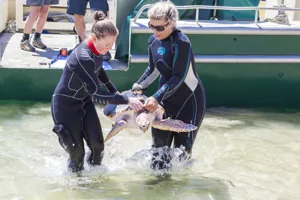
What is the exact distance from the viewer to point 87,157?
16.8ft

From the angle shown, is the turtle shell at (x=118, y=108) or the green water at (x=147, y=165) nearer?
the turtle shell at (x=118, y=108)

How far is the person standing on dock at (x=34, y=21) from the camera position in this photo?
8.05 meters

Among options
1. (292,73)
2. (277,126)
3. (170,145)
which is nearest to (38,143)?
(170,145)

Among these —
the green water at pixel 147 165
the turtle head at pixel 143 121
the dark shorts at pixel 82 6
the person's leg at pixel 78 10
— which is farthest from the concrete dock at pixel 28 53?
the turtle head at pixel 143 121

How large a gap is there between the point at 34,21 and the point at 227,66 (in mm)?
2800

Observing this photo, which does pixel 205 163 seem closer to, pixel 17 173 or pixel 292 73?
pixel 17 173

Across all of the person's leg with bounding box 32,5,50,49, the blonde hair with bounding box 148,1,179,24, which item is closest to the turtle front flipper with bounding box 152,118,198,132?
the blonde hair with bounding box 148,1,179,24

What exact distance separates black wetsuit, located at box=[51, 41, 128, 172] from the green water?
30cm

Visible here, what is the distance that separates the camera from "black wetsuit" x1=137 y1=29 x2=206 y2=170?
4660 millimetres

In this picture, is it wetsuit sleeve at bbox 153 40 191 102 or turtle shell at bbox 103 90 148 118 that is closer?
wetsuit sleeve at bbox 153 40 191 102

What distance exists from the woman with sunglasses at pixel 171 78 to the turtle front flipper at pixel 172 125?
0.12 metres

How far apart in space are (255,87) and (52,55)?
9.14ft

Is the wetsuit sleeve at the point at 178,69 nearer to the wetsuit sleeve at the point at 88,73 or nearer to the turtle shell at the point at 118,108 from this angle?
the turtle shell at the point at 118,108

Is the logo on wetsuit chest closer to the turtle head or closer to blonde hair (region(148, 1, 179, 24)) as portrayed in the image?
blonde hair (region(148, 1, 179, 24))
